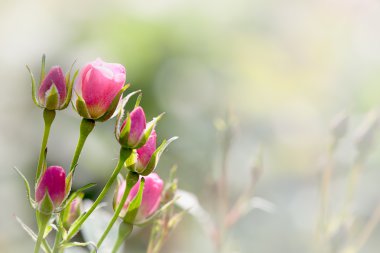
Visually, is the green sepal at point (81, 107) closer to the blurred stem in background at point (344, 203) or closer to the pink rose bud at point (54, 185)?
the pink rose bud at point (54, 185)

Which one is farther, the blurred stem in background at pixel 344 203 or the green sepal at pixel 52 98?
the blurred stem in background at pixel 344 203

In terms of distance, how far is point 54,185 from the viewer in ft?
1.67

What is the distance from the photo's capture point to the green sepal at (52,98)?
0.54 m

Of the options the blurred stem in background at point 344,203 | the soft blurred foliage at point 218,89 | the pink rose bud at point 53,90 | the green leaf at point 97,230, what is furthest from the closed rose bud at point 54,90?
the soft blurred foliage at point 218,89

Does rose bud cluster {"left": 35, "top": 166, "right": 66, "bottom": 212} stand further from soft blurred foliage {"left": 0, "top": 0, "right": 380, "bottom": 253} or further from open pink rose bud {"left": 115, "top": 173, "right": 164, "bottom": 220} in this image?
soft blurred foliage {"left": 0, "top": 0, "right": 380, "bottom": 253}

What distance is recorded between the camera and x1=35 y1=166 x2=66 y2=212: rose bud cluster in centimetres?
51

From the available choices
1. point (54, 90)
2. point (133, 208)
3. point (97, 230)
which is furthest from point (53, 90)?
point (97, 230)

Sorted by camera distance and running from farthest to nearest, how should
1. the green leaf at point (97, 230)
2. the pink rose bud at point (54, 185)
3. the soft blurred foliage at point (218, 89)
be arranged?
the soft blurred foliage at point (218, 89) < the green leaf at point (97, 230) < the pink rose bud at point (54, 185)

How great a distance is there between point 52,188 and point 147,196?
9cm

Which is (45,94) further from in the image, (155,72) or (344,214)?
(155,72)

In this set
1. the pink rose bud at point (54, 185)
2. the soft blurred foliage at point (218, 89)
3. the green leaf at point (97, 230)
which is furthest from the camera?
the soft blurred foliage at point (218, 89)

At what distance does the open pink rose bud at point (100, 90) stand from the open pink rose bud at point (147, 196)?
67mm

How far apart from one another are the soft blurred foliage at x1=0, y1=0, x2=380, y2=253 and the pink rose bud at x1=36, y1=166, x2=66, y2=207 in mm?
543

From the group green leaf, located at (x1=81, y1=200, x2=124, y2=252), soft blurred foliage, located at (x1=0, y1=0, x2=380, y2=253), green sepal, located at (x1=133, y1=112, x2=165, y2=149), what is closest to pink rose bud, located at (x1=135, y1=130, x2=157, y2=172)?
green sepal, located at (x1=133, y1=112, x2=165, y2=149)
